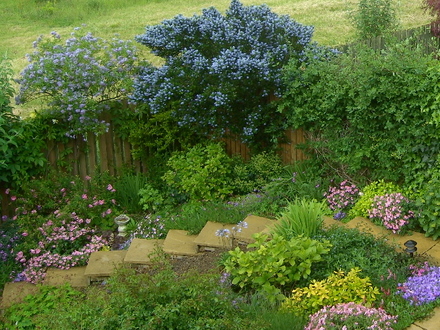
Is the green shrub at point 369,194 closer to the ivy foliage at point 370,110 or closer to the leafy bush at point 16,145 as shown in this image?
Answer: the ivy foliage at point 370,110

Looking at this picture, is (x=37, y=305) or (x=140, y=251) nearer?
(x=37, y=305)

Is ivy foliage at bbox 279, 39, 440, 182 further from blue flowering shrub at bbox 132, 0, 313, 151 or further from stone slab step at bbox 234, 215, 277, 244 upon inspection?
stone slab step at bbox 234, 215, 277, 244

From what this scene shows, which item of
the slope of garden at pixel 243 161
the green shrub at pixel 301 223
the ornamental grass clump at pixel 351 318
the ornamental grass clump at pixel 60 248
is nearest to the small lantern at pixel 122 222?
the slope of garden at pixel 243 161

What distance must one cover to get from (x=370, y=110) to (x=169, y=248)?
2665mm

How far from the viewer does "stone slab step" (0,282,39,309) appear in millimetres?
5688

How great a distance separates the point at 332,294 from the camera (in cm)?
432

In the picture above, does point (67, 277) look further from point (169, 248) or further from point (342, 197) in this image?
point (342, 197)

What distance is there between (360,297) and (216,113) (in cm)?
358

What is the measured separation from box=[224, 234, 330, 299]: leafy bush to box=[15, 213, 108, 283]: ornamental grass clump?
89.1 inches

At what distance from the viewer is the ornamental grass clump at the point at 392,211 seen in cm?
569

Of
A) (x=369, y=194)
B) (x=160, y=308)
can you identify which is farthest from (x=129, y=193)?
(x=160, y=308)

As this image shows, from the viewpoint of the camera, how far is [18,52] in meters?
16.2

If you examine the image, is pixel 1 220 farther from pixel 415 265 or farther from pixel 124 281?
pixel 415 265

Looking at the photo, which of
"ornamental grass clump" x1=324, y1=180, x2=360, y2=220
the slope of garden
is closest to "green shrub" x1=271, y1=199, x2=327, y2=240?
the slope of garden
